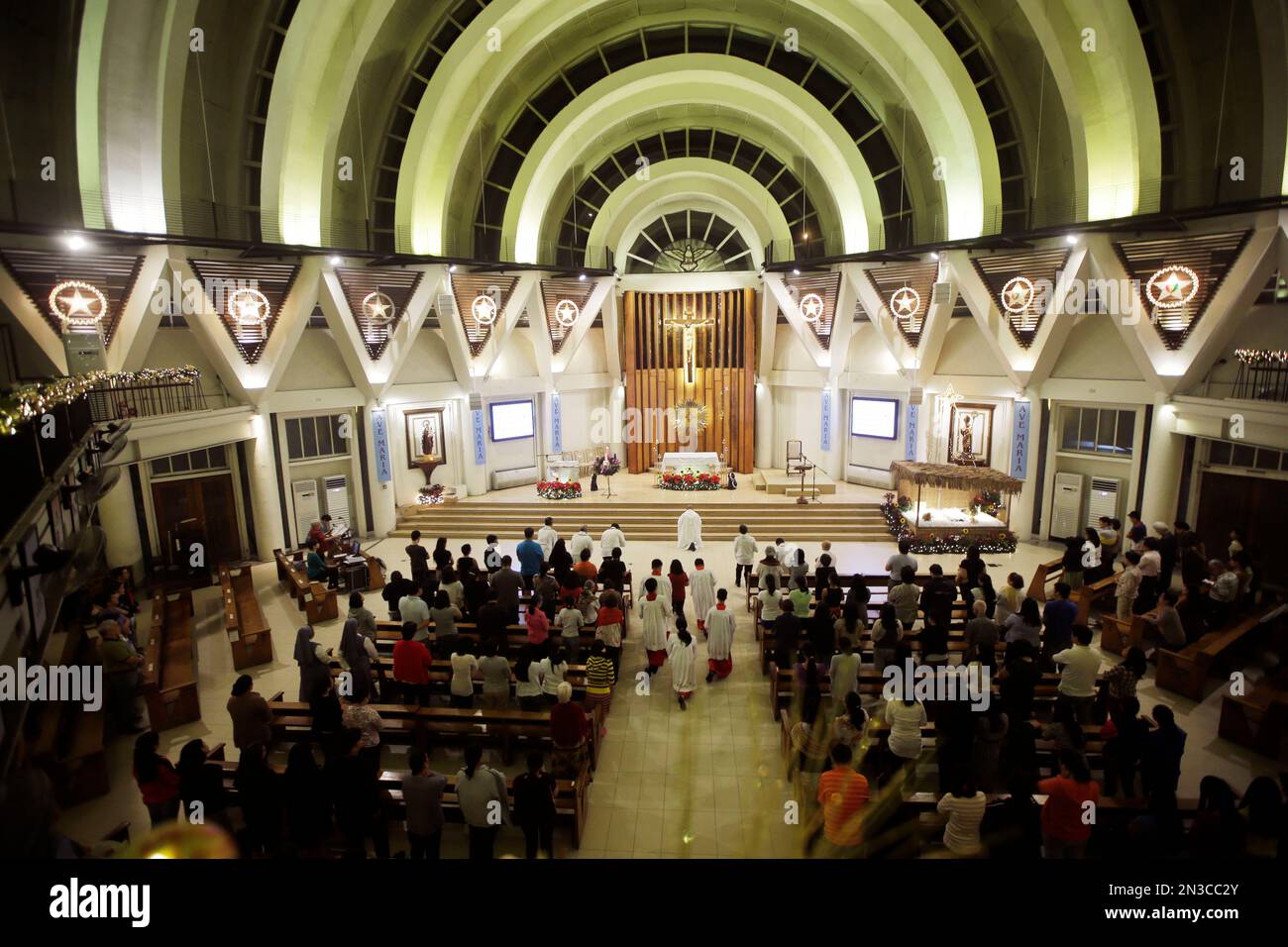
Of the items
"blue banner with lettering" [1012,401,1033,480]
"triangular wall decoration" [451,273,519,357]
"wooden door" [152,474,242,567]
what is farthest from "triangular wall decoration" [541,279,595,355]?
"blue banner with lettering" [1012,401,1033,480]

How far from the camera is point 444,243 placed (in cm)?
1780

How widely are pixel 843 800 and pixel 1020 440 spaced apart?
13.2 meters

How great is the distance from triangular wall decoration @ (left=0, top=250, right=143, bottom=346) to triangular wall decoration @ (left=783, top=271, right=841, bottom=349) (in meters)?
15.9

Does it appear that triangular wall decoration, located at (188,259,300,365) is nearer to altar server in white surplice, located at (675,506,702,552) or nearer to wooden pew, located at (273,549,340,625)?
wooden pew, located at (273,549,340,625)

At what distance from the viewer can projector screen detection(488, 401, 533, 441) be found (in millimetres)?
20203

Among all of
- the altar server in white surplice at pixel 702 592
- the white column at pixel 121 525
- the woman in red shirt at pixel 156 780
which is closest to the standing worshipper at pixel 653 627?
the altar server in white surplice at pixel 702 592

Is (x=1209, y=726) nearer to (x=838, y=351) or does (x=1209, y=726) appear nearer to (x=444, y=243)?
(x=838, y=351)

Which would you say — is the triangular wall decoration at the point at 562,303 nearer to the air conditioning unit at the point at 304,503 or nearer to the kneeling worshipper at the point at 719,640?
the air conditioning unit at the point at 304,503

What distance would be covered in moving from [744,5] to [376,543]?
16461 millimetres

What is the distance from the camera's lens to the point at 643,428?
2355 cm

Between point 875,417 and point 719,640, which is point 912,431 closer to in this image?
point 875,417

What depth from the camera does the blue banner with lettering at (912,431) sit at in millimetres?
18219

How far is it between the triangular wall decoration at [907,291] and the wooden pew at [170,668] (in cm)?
1648

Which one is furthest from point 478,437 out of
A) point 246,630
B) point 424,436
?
point 246,630
